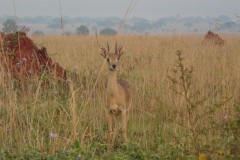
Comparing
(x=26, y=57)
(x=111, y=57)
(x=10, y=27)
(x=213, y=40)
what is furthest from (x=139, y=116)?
(x=213, y=40)

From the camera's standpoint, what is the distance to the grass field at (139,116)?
11.5 ft

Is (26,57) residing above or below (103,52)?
below

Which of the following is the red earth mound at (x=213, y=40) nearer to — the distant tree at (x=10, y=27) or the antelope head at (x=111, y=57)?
the distant tree at (x=10, y=27)

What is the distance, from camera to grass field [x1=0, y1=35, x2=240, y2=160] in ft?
11.5

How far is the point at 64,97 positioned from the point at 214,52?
182 inches

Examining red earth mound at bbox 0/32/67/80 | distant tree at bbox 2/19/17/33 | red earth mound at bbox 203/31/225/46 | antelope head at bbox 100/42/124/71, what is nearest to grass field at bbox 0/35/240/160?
antelope head at bbox 100/42/124/71

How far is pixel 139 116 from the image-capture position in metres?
5.98

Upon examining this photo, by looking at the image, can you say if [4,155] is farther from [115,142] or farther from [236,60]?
[236,60]

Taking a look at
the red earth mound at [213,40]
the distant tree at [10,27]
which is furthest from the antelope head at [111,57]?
the red earth mound at [213,40]

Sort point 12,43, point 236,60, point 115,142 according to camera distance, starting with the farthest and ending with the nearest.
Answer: point 236,60, point 12,43, point 115,142

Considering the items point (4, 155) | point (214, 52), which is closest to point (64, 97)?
point (4, 155)

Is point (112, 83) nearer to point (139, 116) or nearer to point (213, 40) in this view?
point (139, 116)

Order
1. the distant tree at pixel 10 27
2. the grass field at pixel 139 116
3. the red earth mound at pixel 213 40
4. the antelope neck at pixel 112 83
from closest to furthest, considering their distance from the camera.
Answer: the grass field at pixel 139 116, the antelope neck at pixel 112 83, the distant tree at pixel 10 27, the red earth mound at pixel 213 40

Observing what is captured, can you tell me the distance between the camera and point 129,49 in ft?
42.8
